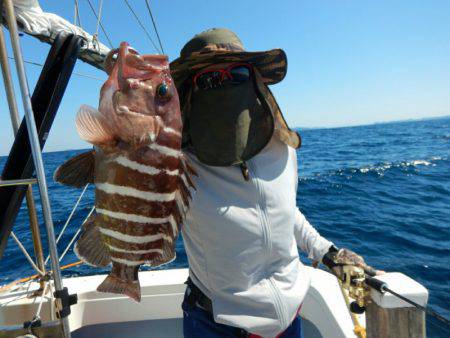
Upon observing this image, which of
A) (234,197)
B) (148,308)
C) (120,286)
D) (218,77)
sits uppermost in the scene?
(218,77)

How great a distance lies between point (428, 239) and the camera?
702 centimetres

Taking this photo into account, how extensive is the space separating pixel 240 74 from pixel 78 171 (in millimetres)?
874

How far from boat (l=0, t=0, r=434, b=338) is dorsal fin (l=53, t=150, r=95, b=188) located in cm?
50

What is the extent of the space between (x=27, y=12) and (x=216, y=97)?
2.85 meters

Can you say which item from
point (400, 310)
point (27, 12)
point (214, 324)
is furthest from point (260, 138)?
point (27, 12)

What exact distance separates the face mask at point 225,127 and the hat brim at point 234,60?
0.11 meters

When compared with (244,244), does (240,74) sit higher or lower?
higher

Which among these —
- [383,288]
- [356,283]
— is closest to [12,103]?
[356,283]

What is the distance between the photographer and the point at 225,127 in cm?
148

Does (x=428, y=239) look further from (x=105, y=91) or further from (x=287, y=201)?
(x=105, y=91)

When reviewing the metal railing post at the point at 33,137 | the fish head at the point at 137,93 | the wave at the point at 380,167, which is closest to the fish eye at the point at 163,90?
the fish head at the point at 137,93

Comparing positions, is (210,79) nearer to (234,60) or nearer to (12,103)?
(234,60)

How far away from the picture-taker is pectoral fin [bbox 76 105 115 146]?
40.4 inches

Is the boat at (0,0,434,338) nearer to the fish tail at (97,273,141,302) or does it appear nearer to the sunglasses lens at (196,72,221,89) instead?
the fish tail at (97,273,141,302)
